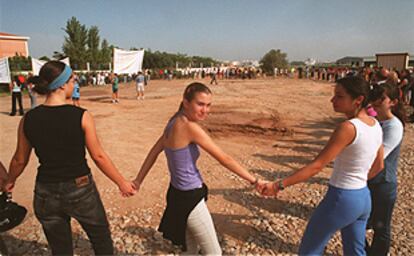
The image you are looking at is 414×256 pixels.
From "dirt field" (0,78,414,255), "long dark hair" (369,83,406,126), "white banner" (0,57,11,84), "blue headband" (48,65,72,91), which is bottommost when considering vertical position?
"dirt field" (0,78,414,255)

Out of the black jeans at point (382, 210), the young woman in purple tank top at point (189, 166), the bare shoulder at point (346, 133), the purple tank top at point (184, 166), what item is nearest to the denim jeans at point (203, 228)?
the young woman in purple tank top at point (189, 166)

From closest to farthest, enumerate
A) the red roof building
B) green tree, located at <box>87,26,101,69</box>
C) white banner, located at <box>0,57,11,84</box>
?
white banner, located at <box>0,57,11,84</box> < the red roof building < green tree, located at <box>87,26,101,69</box>

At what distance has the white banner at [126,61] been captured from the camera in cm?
1298

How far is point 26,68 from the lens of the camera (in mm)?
31703

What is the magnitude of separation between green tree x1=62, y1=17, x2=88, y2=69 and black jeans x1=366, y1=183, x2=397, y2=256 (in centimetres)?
5315

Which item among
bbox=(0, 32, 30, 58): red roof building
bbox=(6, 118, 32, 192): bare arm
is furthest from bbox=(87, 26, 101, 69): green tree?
bbox=(6, 118, 32, 192): bare arm

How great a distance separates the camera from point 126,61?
43.9 feet

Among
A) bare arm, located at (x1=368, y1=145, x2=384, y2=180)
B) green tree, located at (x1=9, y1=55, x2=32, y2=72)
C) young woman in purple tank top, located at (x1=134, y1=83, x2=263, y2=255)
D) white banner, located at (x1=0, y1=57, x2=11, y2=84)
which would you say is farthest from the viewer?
green tree, located at (x1=9, y1=55, x2=32, y2=72)

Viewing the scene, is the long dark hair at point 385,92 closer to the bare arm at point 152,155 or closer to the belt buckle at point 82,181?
the bare arm at point 152,155

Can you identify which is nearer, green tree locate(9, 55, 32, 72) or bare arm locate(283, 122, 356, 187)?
bare arm locate(283, 122, 356, 187)

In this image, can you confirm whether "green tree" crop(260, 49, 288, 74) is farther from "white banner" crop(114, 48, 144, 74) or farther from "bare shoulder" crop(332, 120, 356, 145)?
"bare shoulder" crop(332, 120, 356, 145)

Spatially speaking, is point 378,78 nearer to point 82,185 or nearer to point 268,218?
point 268,218

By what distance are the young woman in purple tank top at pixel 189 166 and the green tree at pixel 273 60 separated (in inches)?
2162

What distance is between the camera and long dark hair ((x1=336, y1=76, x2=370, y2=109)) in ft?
6.52
